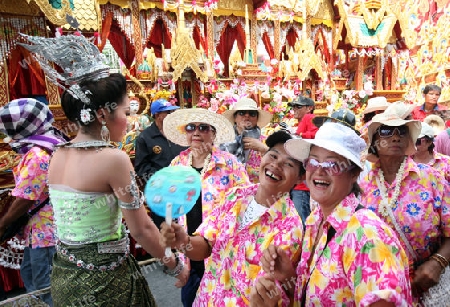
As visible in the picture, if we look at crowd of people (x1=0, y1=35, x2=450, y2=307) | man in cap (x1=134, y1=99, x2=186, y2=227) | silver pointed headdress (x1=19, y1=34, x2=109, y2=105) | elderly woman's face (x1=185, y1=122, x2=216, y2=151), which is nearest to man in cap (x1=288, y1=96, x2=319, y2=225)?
elderly woman's face (x1=185, y1=122, x2=216, y2=151)

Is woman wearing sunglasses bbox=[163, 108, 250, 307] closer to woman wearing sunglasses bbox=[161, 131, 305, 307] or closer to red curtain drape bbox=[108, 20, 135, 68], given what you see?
woman wearing sunglasses bbox=[161, 131, 305, 307]

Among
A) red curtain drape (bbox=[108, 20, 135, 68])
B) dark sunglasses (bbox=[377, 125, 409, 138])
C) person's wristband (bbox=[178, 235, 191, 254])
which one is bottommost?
person's wristband (bbox=[178, 235, 191, 254])

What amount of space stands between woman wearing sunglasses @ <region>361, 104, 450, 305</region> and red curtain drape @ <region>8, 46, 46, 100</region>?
20.4ft

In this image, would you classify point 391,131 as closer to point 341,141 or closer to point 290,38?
point 341,141

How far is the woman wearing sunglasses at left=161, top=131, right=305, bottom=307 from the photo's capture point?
1440 mm

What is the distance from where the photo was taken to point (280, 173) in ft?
5.17

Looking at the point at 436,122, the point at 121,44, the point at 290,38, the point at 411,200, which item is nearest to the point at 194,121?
the point at 411,200

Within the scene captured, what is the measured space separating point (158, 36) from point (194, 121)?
7291 mm

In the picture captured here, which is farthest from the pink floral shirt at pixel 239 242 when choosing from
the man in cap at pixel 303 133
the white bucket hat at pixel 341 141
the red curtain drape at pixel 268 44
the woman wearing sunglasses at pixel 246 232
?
the red curtain drape at pixel 268 44

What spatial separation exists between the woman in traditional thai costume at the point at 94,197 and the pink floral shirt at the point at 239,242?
0.31m

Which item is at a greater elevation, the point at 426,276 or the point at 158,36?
the point at 158,36

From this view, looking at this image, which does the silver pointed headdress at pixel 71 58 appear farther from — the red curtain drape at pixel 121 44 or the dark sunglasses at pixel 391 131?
the red curtain drape at pixel 121 44

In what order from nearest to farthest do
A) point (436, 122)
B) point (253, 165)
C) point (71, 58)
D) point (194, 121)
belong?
point (71, 58) → point (194, 121) → point (253, 165) → point (436, 122)

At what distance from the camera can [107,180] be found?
1311 mm
